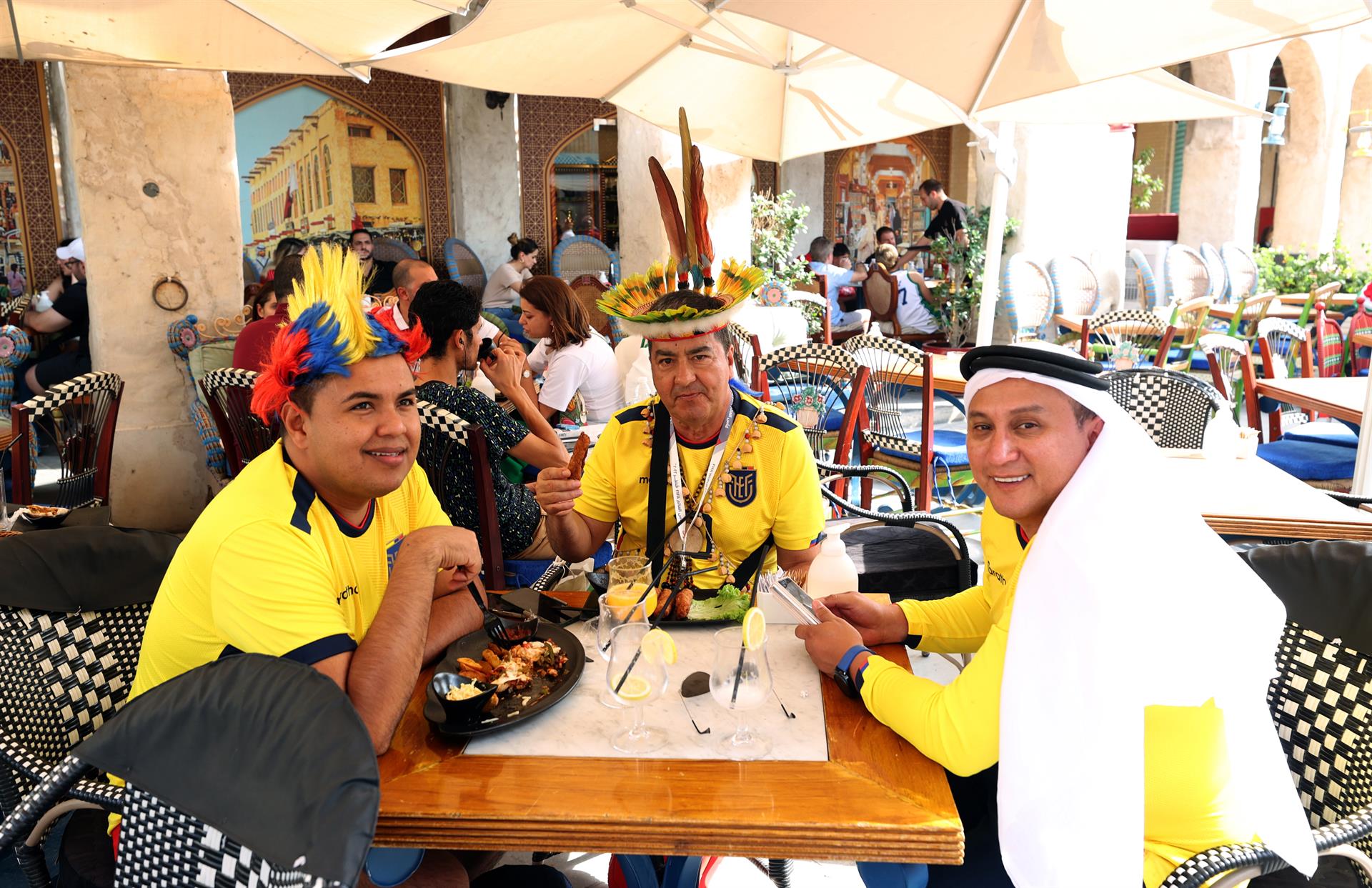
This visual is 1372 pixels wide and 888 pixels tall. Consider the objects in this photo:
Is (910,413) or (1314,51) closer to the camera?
(910,413)

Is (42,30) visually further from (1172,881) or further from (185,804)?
(1172,881)

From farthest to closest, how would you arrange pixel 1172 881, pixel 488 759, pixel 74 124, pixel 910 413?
pixel 910 413
pixel 74 124
pixel 488 759
pixel 1172 881

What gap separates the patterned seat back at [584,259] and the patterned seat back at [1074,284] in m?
5.92

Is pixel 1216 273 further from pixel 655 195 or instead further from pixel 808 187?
pixel 655 195

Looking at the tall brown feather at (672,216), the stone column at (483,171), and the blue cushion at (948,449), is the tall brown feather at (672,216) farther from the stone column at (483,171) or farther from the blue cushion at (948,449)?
the stone column at (483,171)

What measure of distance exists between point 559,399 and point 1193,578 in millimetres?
3615

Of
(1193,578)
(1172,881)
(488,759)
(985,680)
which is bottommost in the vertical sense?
(1172,881)

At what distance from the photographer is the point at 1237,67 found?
1293 centimetres

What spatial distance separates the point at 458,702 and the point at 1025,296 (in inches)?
353

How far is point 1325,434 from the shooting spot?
209 inches

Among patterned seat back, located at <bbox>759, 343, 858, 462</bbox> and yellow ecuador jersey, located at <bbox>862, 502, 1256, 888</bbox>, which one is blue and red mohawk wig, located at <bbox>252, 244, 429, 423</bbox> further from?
patterned seat back, located at <bbox>759, 343, 858, 462</bbox>

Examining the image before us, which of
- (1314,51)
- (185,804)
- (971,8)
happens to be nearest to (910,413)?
(971,8)

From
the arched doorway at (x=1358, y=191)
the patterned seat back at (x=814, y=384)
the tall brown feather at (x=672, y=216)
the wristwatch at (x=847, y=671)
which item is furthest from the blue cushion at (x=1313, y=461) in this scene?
the arched doorway at (x=1358, y=191)

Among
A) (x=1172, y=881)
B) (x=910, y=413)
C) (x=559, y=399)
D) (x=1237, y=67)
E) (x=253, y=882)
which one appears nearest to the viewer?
(x=253, y=882)
